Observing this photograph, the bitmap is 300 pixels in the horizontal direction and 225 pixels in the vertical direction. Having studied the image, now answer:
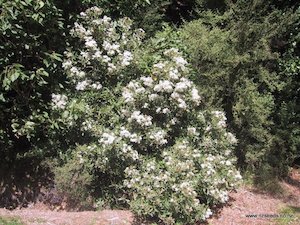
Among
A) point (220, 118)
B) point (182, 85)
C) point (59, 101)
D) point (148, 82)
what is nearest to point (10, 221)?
point (59, 101)

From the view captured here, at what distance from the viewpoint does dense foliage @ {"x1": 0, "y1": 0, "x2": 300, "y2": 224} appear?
528 cm

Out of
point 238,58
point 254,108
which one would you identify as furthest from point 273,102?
point 238,58

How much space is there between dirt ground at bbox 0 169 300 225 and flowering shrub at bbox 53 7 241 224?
248 millimetres

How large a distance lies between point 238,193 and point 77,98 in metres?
2.62

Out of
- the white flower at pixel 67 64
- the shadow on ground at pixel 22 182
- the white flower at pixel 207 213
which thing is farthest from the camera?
the shadow on ground at pixel 22 182

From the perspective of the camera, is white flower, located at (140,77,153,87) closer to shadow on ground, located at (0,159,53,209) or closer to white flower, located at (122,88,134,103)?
white flower, located at (122,88,134,103)

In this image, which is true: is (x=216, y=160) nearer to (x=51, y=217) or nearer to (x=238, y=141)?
(x=238, y=141)

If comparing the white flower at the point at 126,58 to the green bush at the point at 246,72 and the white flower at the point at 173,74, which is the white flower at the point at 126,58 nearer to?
the white flower at the point at 173,74

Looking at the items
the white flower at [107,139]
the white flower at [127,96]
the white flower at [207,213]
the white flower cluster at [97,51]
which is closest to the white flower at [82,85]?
the white flower cluster at [97,51]

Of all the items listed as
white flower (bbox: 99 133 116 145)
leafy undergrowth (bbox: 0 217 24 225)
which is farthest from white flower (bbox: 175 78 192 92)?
leafy undergrowth (bbox: 0 217 24 225)

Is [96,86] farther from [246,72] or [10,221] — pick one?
[246,72]

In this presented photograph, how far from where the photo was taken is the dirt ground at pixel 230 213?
201 inches

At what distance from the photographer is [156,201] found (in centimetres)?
502

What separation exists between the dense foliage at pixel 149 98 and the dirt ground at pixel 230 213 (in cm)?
25
